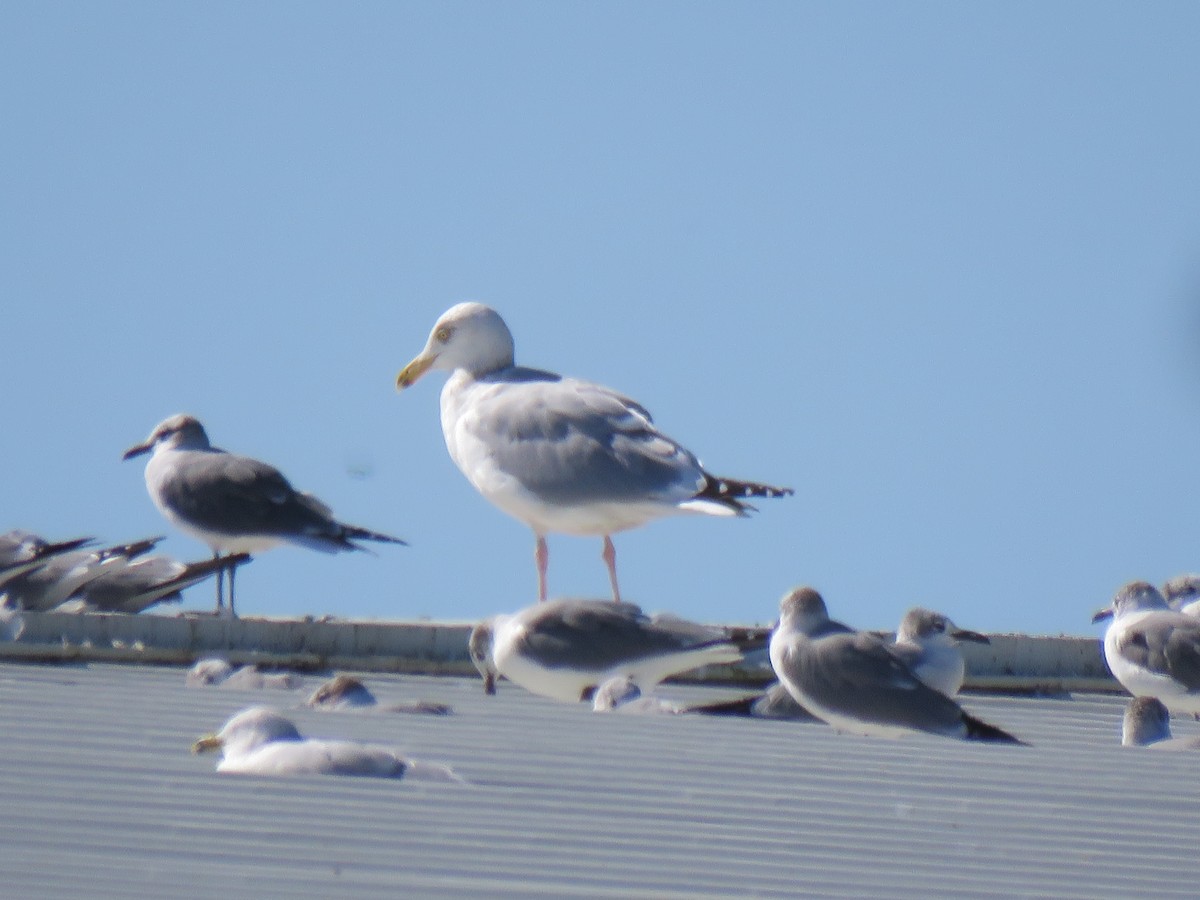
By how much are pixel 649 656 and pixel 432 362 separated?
4.86 meters

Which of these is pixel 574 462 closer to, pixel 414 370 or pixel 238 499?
pixel 414 370

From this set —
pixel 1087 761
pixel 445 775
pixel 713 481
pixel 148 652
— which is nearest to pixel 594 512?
pixel 713 481

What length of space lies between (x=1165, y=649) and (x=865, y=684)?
2.11m

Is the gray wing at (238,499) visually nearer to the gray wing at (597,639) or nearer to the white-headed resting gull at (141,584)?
the white-headed resting gull at (141,584)

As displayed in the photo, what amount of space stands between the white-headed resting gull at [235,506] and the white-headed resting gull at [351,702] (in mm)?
6176

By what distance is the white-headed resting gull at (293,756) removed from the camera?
4738mm

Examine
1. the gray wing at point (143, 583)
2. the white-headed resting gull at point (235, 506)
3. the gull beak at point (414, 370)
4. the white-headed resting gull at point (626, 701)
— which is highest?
the gull beak at point (414, 370)

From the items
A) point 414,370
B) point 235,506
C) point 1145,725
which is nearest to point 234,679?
point 1145,725

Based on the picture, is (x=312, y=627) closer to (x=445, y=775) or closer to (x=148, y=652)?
(x=148, y=652)

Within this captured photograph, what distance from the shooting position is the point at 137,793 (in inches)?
171

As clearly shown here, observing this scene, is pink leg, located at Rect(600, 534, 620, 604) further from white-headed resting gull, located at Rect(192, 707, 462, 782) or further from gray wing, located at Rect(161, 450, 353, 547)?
white-headed resting gull, located at Rect(192, 707, 462, 782)

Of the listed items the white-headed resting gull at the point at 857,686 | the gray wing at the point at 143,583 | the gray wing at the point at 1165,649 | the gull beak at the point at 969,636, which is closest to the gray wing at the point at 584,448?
the gull beak at the point at 969,636

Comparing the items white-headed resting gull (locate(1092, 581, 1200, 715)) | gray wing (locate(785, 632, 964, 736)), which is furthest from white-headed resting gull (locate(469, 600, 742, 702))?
white-headed resting gull (locate(1092, 581, 1200, 715))

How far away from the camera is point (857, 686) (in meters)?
7.79
